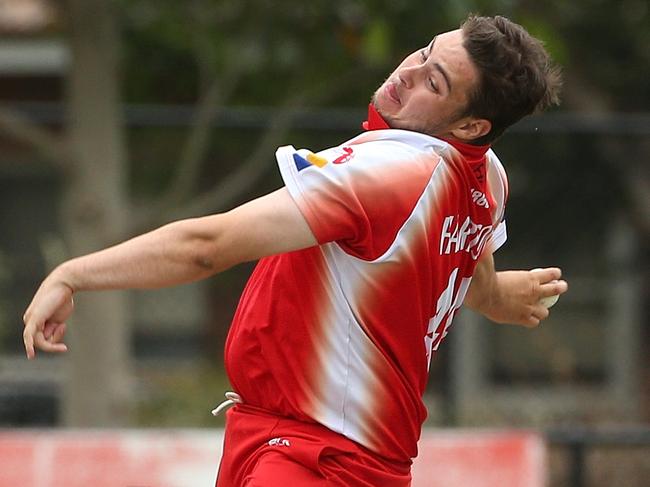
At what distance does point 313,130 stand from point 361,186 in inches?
190

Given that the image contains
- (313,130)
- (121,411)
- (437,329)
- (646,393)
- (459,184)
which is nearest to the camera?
(459,184)

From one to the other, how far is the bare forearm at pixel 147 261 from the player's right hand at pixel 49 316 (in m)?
0.02

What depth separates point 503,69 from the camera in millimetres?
3080

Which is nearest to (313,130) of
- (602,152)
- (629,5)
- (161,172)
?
(161,172)

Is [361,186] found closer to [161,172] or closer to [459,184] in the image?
[459,184]

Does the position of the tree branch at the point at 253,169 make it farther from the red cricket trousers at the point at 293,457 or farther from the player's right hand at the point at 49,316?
the player's right hand at the point at 49,316

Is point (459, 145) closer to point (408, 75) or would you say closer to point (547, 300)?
point (408, 75)

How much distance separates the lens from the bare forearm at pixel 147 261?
2.84m

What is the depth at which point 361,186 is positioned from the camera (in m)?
2.94

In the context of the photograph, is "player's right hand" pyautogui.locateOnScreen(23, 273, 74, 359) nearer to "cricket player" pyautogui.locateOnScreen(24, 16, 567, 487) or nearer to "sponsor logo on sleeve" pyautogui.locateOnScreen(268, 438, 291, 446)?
"cricket player" pyautogui.locateOnScreen(24, 16, 567, 487)

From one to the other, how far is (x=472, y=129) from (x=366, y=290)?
0.45 meters

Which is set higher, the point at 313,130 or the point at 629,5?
the point at 629,5

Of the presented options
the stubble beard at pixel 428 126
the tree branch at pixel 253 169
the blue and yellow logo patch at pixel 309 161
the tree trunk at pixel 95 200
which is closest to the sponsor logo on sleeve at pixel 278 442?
the blue and yellow logo patch at pixel 309 161

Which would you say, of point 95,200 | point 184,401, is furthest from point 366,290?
point 184,401
